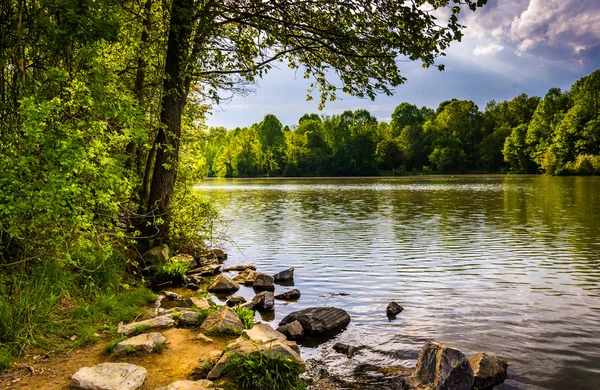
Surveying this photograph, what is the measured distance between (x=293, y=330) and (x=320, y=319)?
2.68ft

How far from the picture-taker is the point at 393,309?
1137 centimetres

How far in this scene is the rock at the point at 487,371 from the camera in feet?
24.0

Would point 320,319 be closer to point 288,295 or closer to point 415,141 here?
point 288,295

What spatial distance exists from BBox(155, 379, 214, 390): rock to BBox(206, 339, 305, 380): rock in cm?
27

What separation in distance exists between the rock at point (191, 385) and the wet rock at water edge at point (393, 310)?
6.11m

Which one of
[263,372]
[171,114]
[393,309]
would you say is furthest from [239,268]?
[263,372]

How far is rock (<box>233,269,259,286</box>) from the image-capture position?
1449 cm

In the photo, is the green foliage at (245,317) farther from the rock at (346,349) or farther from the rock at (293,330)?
the rock at (346,349)

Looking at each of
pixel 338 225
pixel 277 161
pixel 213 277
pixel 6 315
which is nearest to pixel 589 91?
pixel 277 161

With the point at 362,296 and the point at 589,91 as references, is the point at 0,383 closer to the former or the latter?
the point at 362,296

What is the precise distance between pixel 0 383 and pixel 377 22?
37.6 ft

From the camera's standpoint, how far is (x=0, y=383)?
19.4ft

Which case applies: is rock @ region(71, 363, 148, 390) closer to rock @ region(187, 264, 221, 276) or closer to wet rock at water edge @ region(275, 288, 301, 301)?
wet rock at water edge @ region(275, 288, 301, 301)

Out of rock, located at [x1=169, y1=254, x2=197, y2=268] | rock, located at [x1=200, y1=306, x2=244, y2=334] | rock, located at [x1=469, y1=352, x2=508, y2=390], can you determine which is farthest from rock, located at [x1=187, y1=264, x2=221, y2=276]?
rock, located at [x1=469, y1=352, x2=508, y2=390]
